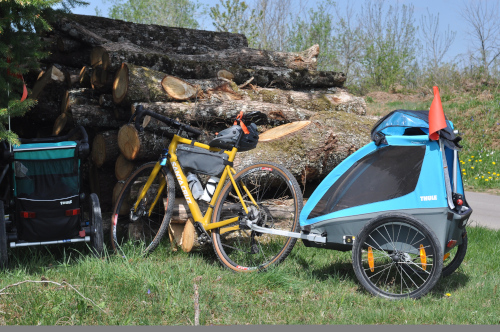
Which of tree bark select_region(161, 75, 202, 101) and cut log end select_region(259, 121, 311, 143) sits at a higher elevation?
tree bark select_region(161, 75, 202, 101)

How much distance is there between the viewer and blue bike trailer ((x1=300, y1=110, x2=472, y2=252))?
11.6ft

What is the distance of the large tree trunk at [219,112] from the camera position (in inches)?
212

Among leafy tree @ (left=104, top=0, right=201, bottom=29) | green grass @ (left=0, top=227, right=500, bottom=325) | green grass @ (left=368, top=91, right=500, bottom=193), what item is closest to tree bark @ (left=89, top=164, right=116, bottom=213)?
green grass @ (left=0, top=227, right=500, bottom=325)

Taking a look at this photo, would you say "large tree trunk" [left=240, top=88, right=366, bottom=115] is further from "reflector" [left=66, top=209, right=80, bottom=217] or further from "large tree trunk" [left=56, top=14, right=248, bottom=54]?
"reflector" [left=66, top=209, right=80, bottom=217]

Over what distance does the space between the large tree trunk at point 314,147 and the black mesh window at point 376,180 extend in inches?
55.2

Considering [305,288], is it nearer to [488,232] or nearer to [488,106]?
[488,232]

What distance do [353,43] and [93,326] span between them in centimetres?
2210

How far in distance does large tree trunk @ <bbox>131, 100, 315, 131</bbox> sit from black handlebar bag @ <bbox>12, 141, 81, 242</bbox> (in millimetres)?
1093

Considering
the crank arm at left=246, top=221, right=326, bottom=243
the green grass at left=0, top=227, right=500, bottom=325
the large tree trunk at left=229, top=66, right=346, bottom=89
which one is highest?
the large tree trunk at left=229, top=66, right=346, bottom=89

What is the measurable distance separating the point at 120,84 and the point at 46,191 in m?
1.80

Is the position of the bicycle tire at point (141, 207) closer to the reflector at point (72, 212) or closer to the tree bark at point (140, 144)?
the tree bark at point (140, 144)

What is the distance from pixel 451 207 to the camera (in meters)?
3.45

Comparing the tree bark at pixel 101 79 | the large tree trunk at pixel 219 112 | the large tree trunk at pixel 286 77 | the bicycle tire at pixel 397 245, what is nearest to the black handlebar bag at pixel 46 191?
the large tree trunk at pixel 219 112

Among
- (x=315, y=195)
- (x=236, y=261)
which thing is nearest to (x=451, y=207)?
(x=315, y=195)
